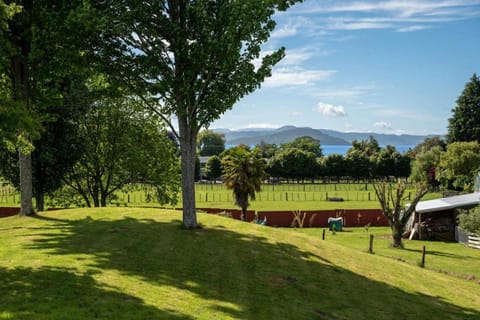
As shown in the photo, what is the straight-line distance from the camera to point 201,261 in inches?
549

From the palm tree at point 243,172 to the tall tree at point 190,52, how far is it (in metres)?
19.3

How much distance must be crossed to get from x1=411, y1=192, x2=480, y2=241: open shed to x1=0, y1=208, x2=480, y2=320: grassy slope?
20529 mm

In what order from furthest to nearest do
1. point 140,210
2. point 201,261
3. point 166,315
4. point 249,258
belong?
point 140,210
point 249,258
point 201,261
point 166,315

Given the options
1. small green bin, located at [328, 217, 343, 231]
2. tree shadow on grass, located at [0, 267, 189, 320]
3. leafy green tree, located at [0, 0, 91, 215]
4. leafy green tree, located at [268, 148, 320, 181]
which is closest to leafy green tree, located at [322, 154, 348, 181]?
leafy green tree, located at [268, 148, 320, 181]

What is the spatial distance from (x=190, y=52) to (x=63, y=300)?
10.0 meters

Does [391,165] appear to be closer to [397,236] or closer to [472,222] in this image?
[472,222]

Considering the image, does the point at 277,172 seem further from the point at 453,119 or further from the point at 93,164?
the point at 93,164

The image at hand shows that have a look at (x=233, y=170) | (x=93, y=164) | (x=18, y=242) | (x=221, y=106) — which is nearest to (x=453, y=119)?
(x=233, y=170)

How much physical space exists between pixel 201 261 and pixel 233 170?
23.7m

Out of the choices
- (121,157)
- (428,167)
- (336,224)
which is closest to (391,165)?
(428,167)

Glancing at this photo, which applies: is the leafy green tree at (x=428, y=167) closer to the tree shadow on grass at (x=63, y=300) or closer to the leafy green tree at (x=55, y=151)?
the leafy green tree at (x=55, y=151)

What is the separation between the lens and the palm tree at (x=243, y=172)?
36.9 meters

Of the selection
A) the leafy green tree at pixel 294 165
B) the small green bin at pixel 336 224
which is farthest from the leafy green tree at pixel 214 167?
the small green bin at pixel 336 224

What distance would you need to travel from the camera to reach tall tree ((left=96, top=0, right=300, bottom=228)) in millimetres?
15141
